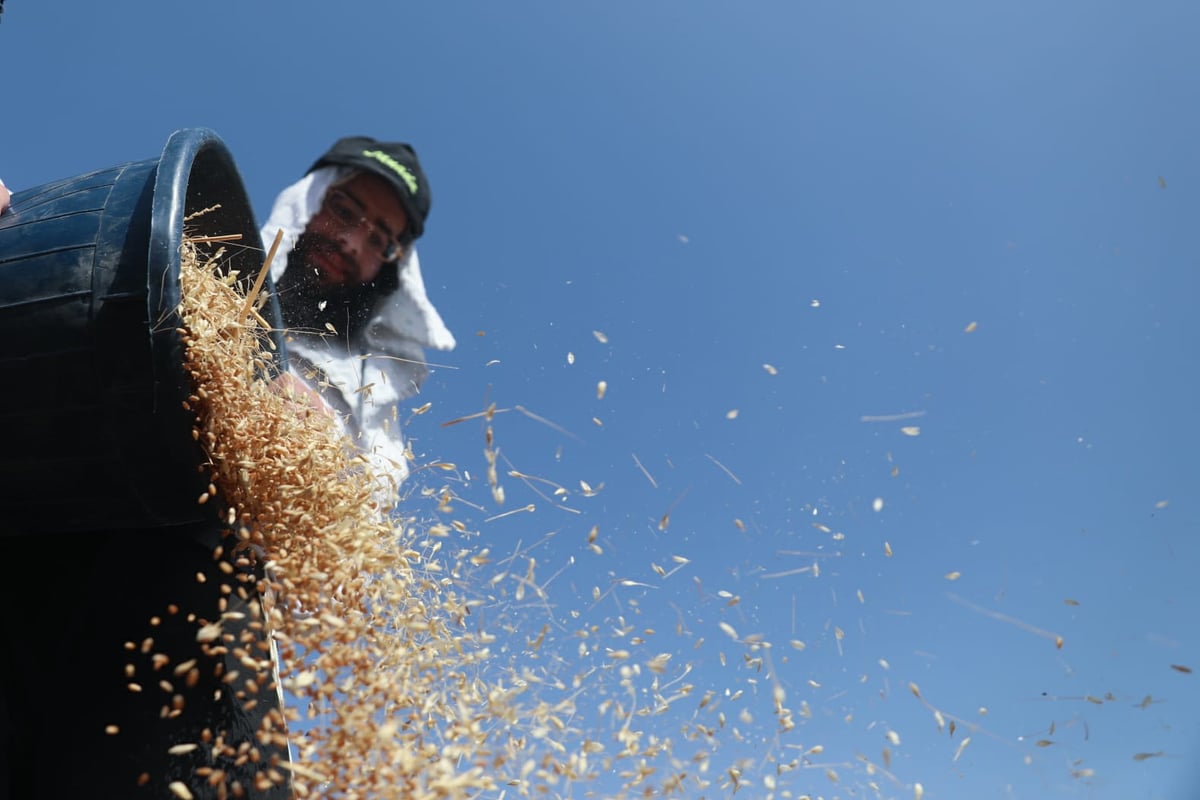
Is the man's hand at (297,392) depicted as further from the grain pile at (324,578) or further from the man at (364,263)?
the man at (364,263)

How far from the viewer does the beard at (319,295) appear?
406 centimetres

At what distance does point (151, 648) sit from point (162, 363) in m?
0.64

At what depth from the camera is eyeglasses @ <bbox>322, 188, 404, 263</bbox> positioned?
14.1 feet

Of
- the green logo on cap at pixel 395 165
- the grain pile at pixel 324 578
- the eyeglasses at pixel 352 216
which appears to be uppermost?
the green logo on cap at pixel 395 165

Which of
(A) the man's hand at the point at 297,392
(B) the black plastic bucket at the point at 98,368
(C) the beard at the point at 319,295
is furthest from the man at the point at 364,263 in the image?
(B) the black plastic bucket at the point at 98,368

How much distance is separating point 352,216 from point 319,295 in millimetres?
458

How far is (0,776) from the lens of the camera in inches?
64.8

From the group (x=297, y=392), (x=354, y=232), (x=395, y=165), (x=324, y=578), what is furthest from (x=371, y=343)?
(x=324, y=578)

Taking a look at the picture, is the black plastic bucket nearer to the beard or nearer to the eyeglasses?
the beard

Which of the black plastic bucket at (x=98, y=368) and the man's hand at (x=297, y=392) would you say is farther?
the man's hand at (x=297, y=392)

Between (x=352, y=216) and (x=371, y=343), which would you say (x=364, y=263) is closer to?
(x=352, y=216)

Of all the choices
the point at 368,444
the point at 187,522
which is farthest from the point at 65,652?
the point at 368,444

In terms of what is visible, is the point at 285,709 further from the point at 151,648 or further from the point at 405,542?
the point at 405,542

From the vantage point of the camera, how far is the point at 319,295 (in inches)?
167
